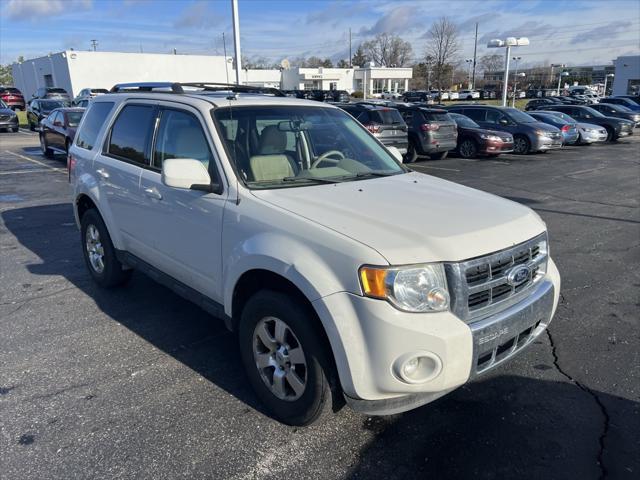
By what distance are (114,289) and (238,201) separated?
2677 mm

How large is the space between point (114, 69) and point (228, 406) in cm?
4965

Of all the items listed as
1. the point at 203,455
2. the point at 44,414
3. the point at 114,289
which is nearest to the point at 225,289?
the point at 203,455

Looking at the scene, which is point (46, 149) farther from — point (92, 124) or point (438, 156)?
point (92, 124)

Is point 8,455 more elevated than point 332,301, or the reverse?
point 332,301

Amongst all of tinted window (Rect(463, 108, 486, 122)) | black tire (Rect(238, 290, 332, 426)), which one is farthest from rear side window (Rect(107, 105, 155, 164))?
tinted window (Rect(463, 108, 486, 122))

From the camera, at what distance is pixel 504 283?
9.22ft

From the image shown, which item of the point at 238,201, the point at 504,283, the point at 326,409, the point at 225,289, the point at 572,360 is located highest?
the point at 238,201

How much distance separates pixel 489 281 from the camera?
2.71 m

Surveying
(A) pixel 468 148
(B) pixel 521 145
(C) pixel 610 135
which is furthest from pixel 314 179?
(C) pixel 610 135

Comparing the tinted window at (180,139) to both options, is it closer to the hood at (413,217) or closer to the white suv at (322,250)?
the white suv at (322,250)

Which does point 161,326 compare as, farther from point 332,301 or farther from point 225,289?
point 332,301

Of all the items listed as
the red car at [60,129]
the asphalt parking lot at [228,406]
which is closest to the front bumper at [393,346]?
the asphalt parking lot at [228,406]

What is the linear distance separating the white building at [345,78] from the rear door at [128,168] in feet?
200

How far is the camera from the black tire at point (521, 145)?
18.4 meters
